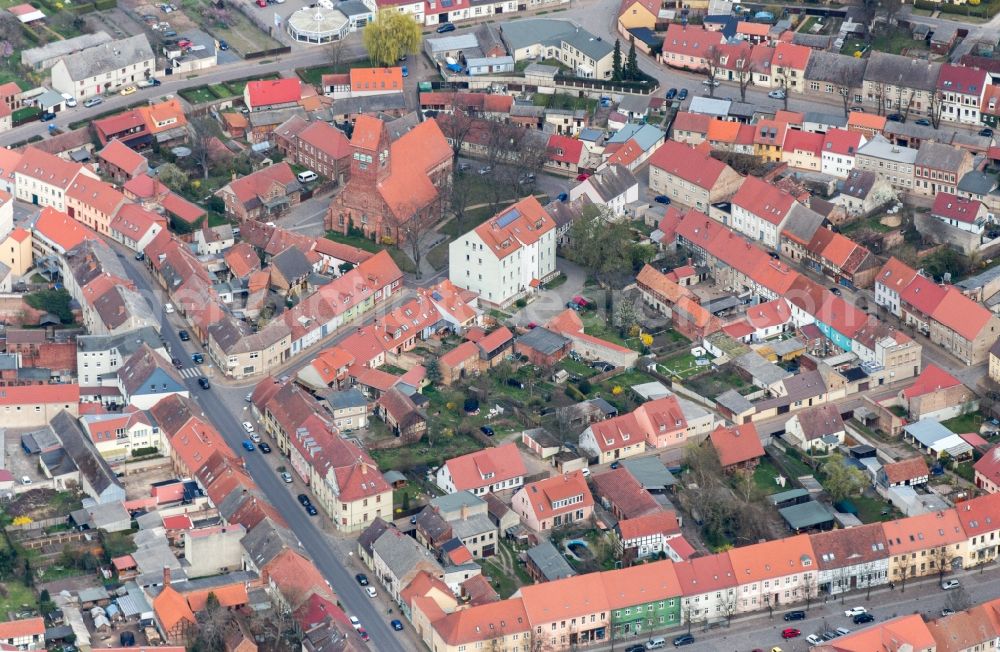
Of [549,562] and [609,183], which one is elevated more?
[609,183]

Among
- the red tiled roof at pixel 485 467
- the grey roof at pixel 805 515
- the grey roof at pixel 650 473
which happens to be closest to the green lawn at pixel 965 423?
the grey roof at pixel 805 515

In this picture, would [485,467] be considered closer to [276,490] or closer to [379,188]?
[276,490]

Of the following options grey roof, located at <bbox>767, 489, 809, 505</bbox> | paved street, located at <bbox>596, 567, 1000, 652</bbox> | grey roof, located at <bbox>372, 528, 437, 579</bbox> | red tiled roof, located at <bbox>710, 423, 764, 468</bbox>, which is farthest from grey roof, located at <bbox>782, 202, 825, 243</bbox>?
grey roof, located at <bbox>372, 528, 437, 579</bbox>

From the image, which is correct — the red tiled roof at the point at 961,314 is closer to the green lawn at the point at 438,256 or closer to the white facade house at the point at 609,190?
the white facade house at the point at 609,190

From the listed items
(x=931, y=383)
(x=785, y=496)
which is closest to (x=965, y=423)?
(x=931, y=383)

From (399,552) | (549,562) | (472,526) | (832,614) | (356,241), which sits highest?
(356,241)

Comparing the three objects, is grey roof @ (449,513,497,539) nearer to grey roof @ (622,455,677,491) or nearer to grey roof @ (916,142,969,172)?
grey roof @ (622,455,677,491)

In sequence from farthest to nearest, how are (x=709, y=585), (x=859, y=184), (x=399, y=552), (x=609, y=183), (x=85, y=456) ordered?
(x=609, y=183), (x=859, y=184), (x=85, y=456), (x=399, y=552), (x=709, y=585)
